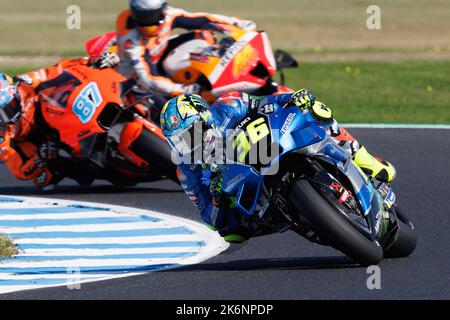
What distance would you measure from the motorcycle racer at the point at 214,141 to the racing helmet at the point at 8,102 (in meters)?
3.81

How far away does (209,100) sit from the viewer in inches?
542

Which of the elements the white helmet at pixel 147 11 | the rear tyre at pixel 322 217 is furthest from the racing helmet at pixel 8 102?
the rear tyre at pixel 322 217

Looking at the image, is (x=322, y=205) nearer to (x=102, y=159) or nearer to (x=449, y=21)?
(x=102, y=159)

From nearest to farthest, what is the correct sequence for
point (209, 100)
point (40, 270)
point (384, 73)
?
point (40, 270)
point (209, 100)
point (384, 73)

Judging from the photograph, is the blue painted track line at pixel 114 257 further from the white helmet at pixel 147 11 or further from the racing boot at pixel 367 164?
the white helmet at pixel 147 11

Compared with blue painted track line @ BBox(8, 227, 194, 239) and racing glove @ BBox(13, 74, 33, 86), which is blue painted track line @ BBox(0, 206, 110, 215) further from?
racing glove @ BBox(13, 74, 33, 86)

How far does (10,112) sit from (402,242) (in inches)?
188

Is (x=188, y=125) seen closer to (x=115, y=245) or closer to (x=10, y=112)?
(x=115, y=245)

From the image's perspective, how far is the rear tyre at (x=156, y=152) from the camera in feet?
40.5

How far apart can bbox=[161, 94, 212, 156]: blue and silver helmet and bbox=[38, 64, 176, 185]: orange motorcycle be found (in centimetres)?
329

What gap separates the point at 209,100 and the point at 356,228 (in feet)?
16.9

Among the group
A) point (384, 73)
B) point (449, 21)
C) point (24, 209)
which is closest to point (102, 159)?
point (24, 209)

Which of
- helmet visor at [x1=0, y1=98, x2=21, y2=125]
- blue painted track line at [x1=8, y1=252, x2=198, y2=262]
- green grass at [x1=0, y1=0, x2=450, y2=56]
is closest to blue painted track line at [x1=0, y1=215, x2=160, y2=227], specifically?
blue painted track line at [x1=8, y1=252, x2=198, y2=262]
